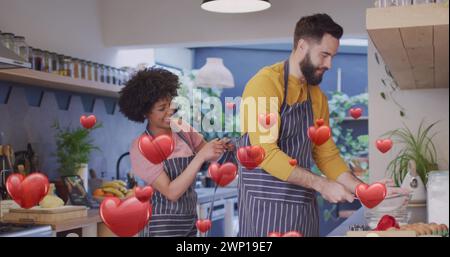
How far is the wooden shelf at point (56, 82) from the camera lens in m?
2.30

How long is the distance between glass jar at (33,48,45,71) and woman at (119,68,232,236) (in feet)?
2.46

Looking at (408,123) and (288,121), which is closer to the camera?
→ (288,121)

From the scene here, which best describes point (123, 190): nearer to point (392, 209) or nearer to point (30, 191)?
point (30, 191)

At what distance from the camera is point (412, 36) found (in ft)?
4.10

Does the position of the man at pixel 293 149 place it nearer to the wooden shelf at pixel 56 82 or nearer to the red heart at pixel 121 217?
the red heart at pixel 121 217

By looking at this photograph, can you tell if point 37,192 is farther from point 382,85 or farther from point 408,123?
point 408,123

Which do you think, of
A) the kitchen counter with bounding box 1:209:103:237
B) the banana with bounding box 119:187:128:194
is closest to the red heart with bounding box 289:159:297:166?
the kitchen counter with bounding box 1:209:103:237

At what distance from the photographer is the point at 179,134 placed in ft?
5.80

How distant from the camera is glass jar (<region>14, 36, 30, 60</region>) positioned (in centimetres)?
226

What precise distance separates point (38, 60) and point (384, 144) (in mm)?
1255

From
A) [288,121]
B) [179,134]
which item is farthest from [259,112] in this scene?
[179,134]

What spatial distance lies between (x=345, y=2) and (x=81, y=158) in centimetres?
130

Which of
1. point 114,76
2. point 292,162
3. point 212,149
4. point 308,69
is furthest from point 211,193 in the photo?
point 114,76
